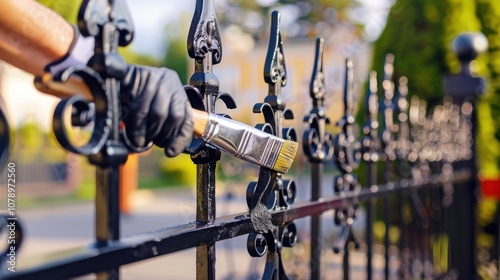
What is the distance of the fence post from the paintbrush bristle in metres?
2.44

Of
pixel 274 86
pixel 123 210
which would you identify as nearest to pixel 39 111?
pixel 123 210

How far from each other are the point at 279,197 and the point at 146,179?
22.2 m

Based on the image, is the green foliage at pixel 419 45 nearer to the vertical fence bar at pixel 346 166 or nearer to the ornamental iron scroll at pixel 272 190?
the vertical fence bar at pixel 346 166

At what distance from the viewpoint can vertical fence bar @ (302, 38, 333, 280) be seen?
1412 millimetres

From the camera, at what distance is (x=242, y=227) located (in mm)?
1067

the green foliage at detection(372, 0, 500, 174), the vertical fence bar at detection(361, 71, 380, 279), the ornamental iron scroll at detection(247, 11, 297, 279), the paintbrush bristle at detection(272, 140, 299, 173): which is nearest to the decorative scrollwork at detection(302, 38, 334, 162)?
the ornamental iron scroll at detection(247, 11, 297, 279)

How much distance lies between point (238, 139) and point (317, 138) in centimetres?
50

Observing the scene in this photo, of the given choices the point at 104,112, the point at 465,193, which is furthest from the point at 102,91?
the point at 465,193

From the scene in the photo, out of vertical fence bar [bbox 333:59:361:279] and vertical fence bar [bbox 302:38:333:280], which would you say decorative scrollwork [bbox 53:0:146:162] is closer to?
vertical fence bar [bbox 302:38:333:280]

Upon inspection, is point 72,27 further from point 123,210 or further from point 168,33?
point 168,33

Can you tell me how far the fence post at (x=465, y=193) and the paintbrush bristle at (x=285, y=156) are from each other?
2.44 meters

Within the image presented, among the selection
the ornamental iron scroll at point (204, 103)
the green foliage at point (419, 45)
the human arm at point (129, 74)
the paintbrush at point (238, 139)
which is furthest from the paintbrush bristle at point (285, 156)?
the green foliage at point (419, 45)

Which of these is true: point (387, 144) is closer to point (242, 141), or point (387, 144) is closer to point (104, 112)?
point (242, 141)

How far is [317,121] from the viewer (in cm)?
143
